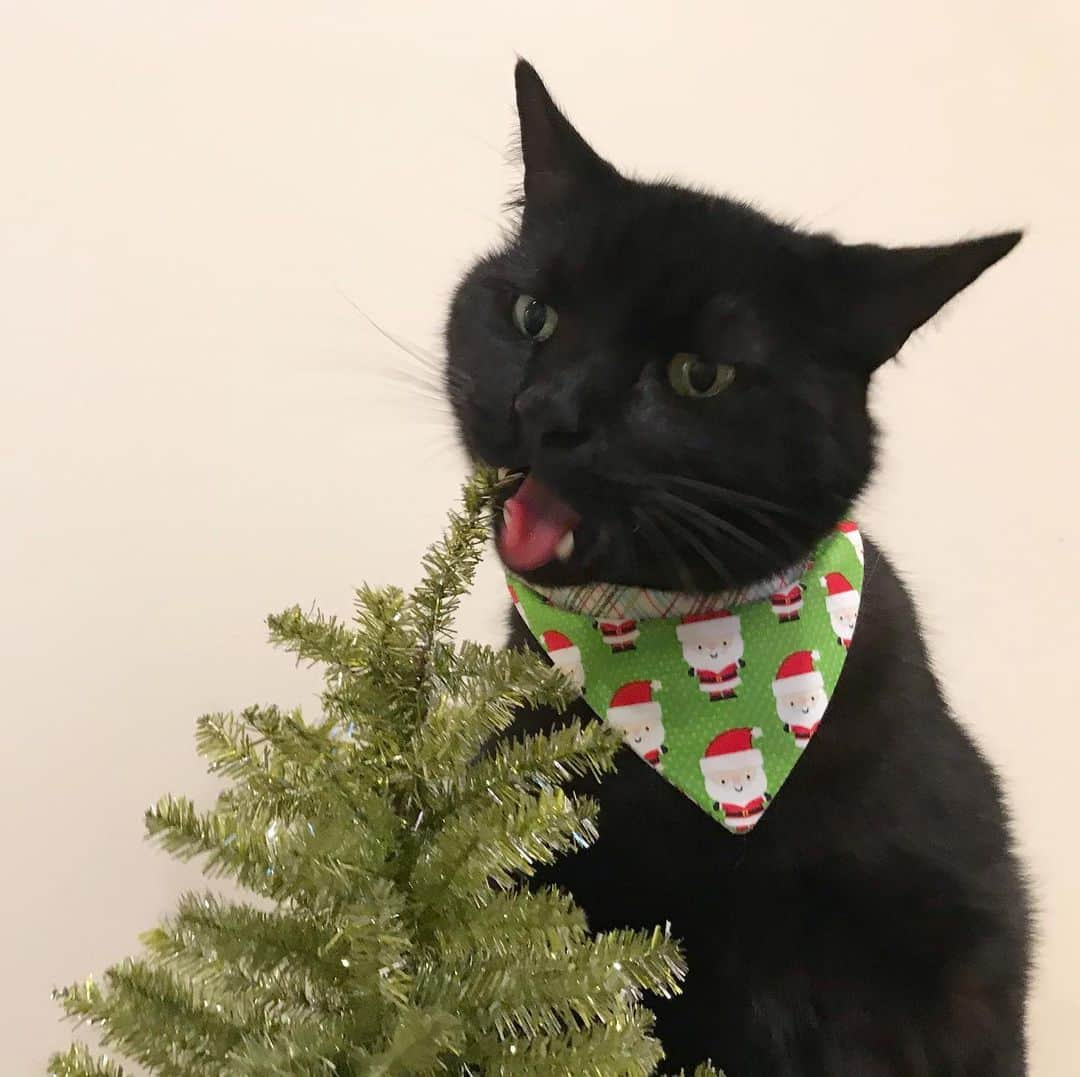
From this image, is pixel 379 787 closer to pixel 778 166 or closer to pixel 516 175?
pixel 516 175

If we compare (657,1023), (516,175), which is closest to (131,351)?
(516,175)

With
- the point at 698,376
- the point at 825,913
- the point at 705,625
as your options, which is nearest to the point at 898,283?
the point at 698,376

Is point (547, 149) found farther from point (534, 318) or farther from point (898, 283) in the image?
point (898, 283)

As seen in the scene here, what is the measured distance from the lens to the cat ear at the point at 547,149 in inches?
27.0

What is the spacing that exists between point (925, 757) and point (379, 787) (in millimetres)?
405

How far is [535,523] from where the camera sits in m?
0.56

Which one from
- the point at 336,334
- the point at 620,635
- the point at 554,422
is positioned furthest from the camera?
the point at 336,334

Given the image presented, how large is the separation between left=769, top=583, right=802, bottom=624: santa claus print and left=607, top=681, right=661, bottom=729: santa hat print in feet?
0.29

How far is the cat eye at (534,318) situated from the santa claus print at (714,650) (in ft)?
0.66

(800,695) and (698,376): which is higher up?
(698,376)

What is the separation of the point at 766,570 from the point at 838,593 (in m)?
0.07

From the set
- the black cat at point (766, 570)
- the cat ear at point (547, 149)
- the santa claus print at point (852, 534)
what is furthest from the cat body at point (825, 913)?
the cat ear at point (547, 149)

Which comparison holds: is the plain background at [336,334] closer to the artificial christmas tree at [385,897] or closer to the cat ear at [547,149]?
the cat ear at [547,149]

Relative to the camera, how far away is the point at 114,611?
35.5 inches
